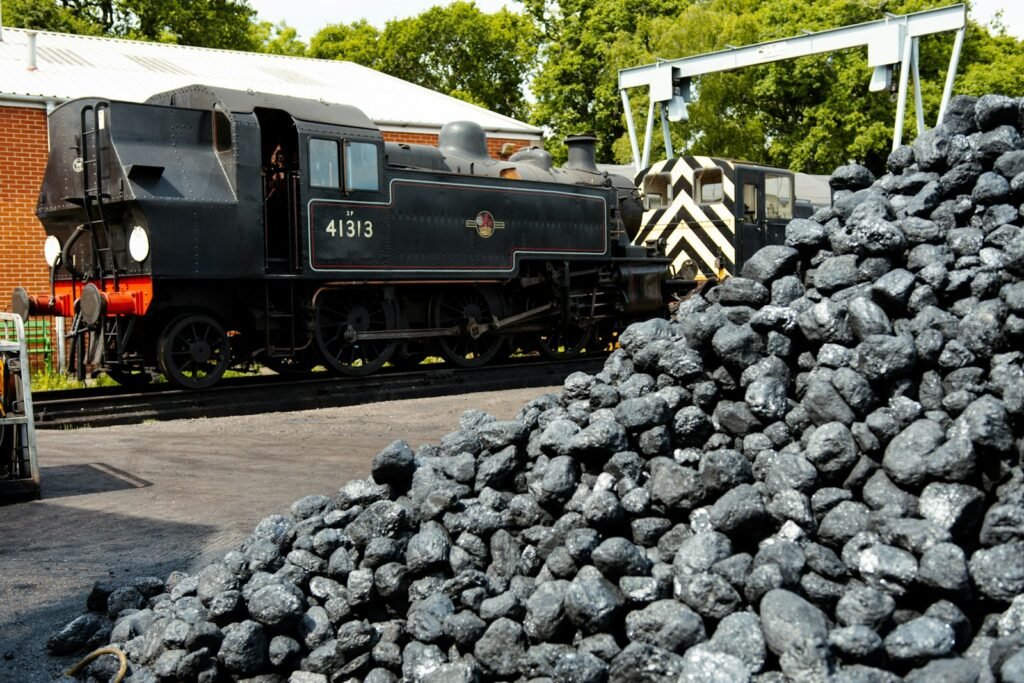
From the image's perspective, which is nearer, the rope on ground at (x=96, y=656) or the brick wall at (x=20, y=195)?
the rope on ground at (x=96, y=656)

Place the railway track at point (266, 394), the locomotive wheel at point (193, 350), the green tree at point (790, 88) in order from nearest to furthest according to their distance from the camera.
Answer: the railway track at point (266, 394) → the locomotive wheel at point (193, 350) → the green tree at point (790, 88)

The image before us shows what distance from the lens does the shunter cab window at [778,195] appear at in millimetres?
18359

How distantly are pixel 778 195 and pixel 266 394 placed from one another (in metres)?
11.2

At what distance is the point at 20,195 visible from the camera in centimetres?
1634

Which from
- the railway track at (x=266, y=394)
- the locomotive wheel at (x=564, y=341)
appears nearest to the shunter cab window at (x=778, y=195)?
the locomotive wheel at (x=564, y=341)

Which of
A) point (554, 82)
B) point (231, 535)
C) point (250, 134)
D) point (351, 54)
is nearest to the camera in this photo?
point (231, 535)

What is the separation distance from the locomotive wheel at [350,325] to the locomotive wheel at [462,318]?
0.85 metres

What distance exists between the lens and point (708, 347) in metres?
4.93

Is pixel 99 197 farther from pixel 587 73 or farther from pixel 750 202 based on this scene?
pixel 587 73

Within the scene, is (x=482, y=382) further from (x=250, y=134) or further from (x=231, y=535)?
(x=231, y=535)

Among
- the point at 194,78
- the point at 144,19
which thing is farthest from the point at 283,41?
the point at 194,78

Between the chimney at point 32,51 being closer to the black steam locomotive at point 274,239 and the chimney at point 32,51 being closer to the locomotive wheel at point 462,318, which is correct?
the black steam locomotive at point 274,239

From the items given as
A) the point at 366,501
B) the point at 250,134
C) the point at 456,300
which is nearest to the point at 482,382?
the point at 456,300

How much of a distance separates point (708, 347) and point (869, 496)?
4.03 feet
